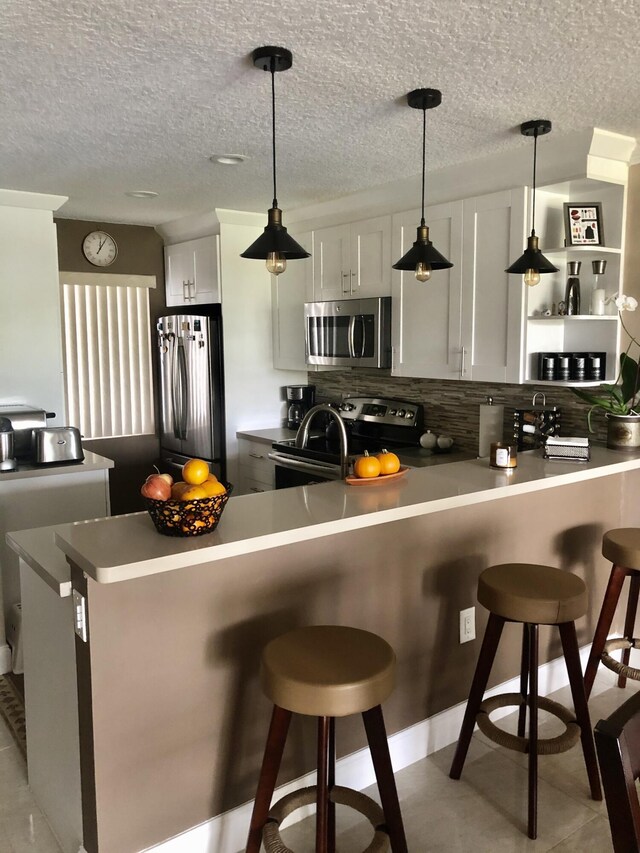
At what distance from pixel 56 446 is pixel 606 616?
262 centimetres

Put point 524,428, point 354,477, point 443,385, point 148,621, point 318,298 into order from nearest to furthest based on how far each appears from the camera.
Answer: point 148,621
point 354,477
point 524,428
point 443,385
point 318,298

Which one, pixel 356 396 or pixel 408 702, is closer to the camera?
pixel 408 702

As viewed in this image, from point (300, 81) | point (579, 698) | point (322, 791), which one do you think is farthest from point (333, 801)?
point (300, 81)

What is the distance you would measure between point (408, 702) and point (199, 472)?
3.96 ft

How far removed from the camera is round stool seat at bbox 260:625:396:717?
1588 millimetres

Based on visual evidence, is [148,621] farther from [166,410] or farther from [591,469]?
[166,410]

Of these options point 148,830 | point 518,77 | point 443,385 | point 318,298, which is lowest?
point 148,830

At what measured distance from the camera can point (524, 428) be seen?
341cm

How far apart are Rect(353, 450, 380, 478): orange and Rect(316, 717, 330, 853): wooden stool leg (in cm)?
94

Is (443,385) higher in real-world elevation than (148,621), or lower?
higher

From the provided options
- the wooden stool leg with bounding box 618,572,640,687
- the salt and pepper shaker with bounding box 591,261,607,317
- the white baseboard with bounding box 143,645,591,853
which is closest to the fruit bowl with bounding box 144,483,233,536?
the white baseboard with bounding box 143,645,591,853

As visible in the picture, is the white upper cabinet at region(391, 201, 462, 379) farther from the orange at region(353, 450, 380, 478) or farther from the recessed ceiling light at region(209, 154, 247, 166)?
the orange at region(353, 450, 380, 478)

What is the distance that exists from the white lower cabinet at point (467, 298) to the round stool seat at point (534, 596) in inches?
49.8

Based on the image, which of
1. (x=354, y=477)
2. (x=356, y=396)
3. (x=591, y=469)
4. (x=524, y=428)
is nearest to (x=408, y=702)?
(x=354, y=477)
